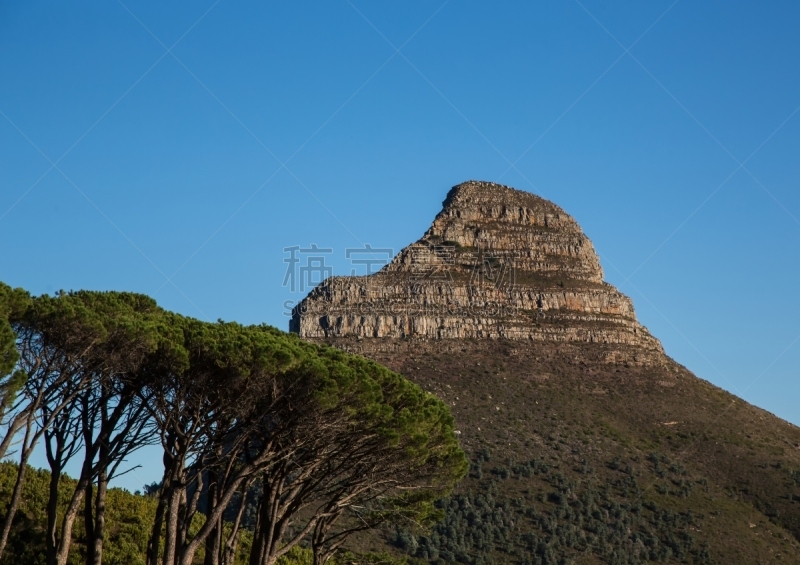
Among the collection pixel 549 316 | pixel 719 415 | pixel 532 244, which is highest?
pixel 532 244

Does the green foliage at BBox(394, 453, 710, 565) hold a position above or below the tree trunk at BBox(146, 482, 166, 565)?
above

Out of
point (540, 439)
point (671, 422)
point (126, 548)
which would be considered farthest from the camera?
point (671, 422)

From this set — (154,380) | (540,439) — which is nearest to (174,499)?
(154,380)

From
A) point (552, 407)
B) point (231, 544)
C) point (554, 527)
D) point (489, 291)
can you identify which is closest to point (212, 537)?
point (231, 544)

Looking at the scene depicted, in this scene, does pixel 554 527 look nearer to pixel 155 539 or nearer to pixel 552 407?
pixel 552 407

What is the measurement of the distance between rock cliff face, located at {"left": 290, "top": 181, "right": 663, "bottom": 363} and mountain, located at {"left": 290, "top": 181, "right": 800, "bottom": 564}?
0.66 ft

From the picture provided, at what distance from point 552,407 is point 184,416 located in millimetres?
70783

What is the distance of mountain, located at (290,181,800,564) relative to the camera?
246 feet

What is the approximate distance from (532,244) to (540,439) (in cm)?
4075

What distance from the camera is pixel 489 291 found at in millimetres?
118562

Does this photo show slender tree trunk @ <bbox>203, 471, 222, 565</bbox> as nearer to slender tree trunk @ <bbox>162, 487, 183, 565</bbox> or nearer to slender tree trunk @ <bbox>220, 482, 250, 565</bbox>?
slender tree trunk @ <bbox>220, 482, 250, 565</bbox>

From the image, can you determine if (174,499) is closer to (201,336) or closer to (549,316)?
(201,336)

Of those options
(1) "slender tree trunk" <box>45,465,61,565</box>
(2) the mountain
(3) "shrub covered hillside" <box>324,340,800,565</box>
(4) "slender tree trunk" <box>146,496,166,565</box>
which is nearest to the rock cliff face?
(2) the mountain

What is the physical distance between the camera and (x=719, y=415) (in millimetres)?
103250
